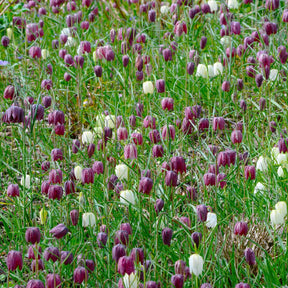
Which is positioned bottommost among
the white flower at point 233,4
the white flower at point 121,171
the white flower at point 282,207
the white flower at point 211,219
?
the white flower at point 211,219

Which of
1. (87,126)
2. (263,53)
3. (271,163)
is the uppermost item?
(263,53)

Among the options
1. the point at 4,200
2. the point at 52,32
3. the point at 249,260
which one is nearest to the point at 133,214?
the point at 249,260

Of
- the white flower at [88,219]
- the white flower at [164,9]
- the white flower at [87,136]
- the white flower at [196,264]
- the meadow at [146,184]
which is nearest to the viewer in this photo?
the white flower at [196,264]

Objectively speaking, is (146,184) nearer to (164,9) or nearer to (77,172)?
(77,172)

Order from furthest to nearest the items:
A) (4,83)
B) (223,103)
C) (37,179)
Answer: (4,83) < (223,103) < (37,179)

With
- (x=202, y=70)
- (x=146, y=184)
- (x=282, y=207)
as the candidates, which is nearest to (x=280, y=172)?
(x=282, y=207)

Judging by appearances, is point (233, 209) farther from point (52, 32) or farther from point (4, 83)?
point (52, 32)

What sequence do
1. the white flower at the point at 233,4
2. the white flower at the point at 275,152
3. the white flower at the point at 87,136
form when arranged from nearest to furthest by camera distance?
the white flower at the point at 275,152
the white flower at the point at 87,136
the white flower at the point at 233,4

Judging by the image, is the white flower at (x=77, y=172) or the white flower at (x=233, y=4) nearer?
the white flower at (x=77, y=172)

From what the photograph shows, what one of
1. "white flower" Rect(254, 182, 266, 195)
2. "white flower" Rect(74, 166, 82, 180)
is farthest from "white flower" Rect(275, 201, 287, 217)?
"white flower" Rect(74, 166, 82, 180)

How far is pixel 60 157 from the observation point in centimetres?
299

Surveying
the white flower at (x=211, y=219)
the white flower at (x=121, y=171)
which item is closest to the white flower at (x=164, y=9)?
the white flower at (x=121, y=171)

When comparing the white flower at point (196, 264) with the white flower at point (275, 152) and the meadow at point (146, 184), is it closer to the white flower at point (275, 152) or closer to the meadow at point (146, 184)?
the meadow at point (146, 184)

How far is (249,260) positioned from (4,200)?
1581 mm
